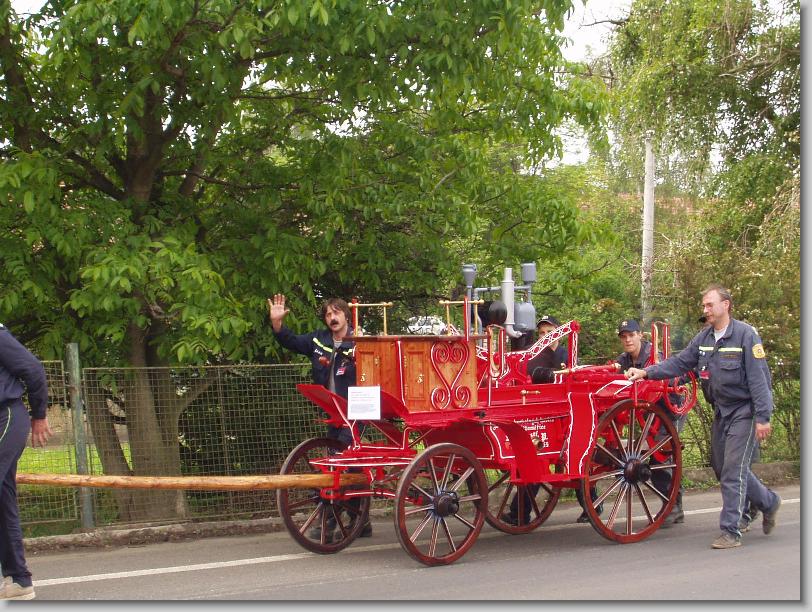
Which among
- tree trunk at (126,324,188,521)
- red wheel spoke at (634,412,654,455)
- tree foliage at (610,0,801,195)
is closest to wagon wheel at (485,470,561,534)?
red wheel spoke at (634,412,654,455)

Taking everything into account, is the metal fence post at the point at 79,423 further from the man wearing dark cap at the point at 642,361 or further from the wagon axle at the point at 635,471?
the man wearing dark cap at the point at 642,361

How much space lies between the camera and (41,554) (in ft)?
27.9

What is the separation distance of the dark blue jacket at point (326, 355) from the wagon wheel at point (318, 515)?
1.64 ft

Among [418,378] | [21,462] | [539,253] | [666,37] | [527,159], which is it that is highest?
[666,37]

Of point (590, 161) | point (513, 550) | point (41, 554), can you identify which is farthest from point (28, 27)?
point (590, 161)

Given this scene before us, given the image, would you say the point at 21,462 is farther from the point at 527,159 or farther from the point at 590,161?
the point at 590,161

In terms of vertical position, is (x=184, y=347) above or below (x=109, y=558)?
above

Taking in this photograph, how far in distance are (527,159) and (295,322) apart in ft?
10.0


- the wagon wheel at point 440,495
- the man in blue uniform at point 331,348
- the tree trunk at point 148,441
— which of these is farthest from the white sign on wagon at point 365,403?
the tree trunk at point 148,441

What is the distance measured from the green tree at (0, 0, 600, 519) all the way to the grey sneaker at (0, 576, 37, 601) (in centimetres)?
248

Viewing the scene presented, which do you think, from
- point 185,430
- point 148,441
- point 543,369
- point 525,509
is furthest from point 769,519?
point 148,441

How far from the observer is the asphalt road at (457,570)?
6699 millimetres

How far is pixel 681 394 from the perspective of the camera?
9234 millimetres

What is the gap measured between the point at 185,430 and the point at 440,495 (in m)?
3.60
